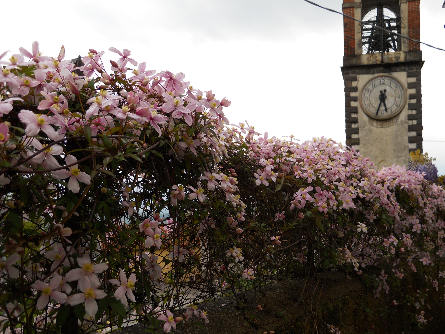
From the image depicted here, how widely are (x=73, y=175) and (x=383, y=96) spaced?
1505cm

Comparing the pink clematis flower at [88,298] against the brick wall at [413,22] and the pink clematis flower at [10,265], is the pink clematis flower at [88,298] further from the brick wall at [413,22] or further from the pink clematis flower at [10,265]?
the brick wall at [413,22]

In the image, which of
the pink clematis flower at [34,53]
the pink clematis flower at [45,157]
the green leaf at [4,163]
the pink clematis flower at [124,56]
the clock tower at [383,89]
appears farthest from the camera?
the clock tower at [383,89]

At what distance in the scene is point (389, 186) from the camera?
4.51 meters

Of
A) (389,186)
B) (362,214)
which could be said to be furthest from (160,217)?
(389,186)

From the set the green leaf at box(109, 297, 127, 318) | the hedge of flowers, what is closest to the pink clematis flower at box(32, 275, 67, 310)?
the hedge of flowers

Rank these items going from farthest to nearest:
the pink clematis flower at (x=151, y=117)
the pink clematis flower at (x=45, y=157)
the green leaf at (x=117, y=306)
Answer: the pink clematis flower at (x=151, y=117)
the green leaf at (x=117, y=306)
the pink clematis flower at (x=45, y=157)

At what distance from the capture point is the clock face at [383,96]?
1458 centimetres

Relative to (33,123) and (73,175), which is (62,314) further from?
(33,123)

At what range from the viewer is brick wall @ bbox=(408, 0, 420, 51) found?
47.3 ft

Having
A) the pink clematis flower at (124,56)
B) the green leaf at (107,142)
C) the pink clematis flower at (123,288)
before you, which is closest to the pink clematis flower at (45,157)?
the green leaf at (107,142)

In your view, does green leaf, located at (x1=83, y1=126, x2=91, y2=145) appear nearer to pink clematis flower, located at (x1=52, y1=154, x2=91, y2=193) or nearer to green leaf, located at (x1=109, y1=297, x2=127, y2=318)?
pink clematis flower, located at (x1=52, y1=154, x2=91, y2=193)

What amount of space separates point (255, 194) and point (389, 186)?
7.84ft

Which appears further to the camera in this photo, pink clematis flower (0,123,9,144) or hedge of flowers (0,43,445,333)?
hedge of flowers (0,43,445,333)

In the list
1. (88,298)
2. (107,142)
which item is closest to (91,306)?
(88,298)
